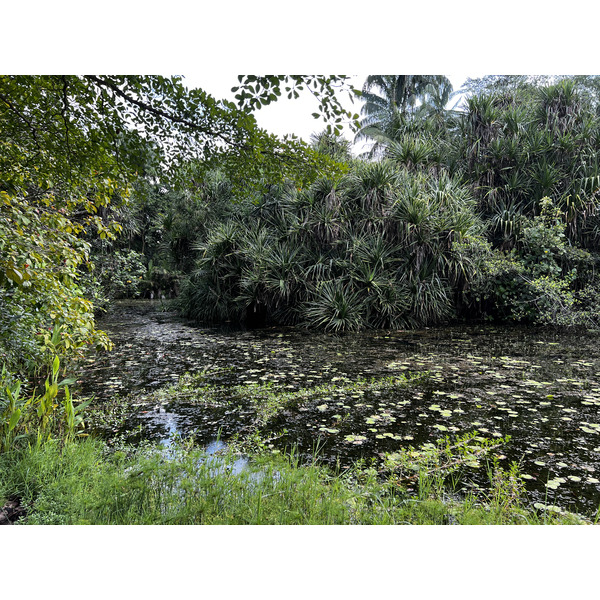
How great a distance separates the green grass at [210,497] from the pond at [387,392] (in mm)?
434

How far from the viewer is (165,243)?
38.9ft

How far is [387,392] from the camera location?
3.93m

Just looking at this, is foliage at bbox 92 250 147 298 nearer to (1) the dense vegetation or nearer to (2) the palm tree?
(1) the dense vegetation

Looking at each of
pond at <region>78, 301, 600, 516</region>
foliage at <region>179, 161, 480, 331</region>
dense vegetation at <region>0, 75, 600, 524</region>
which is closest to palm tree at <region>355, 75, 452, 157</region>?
dense vegetation at <region>0, 75, 600, 524</region>

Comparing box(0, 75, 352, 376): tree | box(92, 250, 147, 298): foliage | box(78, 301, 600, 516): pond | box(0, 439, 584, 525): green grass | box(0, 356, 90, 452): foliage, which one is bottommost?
box(78, 301, 600, 516): pond

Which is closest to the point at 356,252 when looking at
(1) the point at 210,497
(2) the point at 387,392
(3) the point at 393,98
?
(2) the point at 387,392

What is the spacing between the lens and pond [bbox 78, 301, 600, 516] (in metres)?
2.71

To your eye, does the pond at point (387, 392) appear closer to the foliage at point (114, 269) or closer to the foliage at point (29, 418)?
the foliage at point (29, 418)

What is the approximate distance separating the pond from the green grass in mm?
434

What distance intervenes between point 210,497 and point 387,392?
246 cm

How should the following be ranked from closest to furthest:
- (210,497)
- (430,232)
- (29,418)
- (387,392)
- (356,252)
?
1. (210,497)
2. (29,418)
3. (387,392)
4. (430,232)
5. (356,252)

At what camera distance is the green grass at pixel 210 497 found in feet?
5.95

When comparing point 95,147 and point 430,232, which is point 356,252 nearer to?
point 430,232

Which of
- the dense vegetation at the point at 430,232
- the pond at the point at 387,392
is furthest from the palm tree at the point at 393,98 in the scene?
the pond at the point at 387,392
